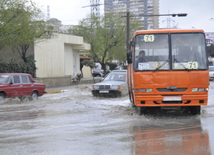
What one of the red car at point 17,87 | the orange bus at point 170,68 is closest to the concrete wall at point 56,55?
the red car at point 17,87

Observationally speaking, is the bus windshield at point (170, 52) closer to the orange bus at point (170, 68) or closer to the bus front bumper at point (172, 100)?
the orange bus at point (170, 68)

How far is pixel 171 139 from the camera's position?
A: 7.86 metres

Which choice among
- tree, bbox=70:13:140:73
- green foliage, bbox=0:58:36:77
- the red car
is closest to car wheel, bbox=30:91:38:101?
the red car

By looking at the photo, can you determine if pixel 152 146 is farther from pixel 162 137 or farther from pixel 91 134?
pixel 91 134

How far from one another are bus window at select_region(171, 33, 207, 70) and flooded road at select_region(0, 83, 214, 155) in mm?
1751

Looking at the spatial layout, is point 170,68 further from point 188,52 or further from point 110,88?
point 110,88

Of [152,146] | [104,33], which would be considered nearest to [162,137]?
[152,146]

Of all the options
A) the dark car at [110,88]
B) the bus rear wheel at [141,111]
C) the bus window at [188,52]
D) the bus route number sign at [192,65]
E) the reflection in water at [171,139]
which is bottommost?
the reflection in water at [171,139]

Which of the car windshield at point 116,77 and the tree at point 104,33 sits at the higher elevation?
the tree at point 104,33

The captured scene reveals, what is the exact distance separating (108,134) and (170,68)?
3.72 metres

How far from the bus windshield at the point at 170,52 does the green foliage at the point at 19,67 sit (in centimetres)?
1733

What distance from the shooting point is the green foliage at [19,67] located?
1045 inches

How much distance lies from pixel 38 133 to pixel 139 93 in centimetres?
379

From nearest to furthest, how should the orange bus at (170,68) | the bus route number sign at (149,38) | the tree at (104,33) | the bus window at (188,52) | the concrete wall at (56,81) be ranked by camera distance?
the orange bus at (170,68) < the bus window at (188,52) < the bus route number sign at (149,38) < the concrete wall at (56,81) < the tree at (104,33)
